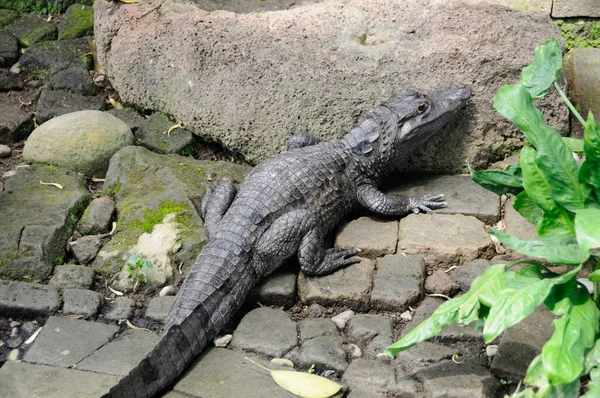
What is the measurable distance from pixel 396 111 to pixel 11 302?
8.94 ft

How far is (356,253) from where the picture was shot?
4422 mm

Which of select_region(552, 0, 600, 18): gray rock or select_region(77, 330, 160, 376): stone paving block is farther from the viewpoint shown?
select_region(552, 0, 600, 18): gray rock

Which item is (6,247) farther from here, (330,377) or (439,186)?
(439,186)

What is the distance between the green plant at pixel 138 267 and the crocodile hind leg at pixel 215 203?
16.9 inches

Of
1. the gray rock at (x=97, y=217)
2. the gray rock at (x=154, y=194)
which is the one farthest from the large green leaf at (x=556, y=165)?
the gray rock at (x=97, y=217)

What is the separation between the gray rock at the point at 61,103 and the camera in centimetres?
571

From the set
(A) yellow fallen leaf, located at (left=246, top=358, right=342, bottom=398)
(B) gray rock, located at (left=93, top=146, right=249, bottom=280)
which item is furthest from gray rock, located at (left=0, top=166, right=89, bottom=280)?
(A) yellow fallen leaf, located at (left=246, top=358, right=342, bottom=398)

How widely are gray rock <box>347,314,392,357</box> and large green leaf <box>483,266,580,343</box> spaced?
0.92 m

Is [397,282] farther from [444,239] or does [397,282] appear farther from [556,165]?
[556,165]

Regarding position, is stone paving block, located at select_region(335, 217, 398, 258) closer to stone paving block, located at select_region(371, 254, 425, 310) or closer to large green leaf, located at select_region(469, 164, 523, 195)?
stone paving block, located at select_region(371, 254, 425, 310)

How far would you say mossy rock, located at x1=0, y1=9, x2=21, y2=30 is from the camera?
678cm

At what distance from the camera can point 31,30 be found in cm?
670

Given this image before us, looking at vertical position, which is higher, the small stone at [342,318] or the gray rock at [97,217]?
the gray rock at [97,217]

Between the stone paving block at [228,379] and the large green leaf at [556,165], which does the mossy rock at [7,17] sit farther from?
the large green leaf at [556,165]
